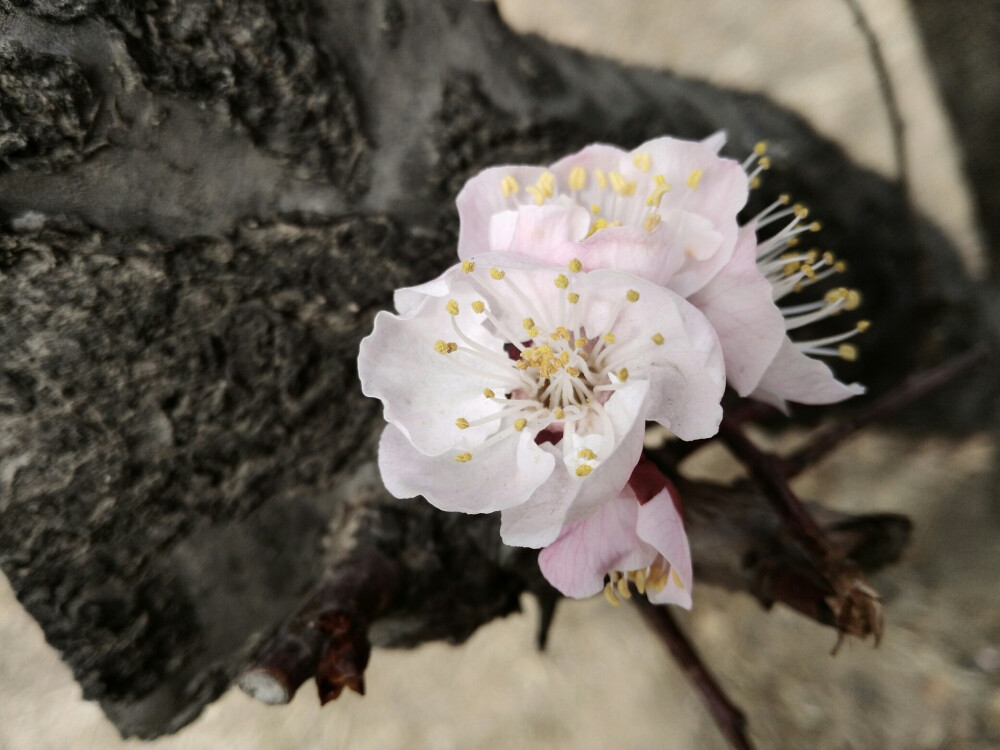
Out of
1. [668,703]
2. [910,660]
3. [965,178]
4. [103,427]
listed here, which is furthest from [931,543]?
[103,427]

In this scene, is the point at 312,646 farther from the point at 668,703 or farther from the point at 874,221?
the point at 874,221

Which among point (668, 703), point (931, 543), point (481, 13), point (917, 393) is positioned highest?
point (481, 13)

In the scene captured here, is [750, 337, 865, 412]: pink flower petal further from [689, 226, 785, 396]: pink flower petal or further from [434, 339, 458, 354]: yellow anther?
[434, 339, 458, 354]: yellow anther

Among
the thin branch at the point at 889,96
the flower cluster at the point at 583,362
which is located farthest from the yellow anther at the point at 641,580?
the thin branch at the point at 889,96

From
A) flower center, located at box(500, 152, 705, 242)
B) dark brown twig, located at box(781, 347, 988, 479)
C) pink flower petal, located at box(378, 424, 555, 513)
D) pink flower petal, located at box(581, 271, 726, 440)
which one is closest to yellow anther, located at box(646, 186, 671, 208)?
flower center, located at box(500, 152, 705, 242)

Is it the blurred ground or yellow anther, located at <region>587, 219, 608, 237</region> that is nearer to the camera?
A: yellow anther, located at <region>587, 219, 608, 237</region>

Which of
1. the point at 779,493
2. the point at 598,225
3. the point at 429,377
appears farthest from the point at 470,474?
the point at 779,493

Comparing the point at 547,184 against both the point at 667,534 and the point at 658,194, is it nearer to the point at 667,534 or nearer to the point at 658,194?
the point at 658,194
